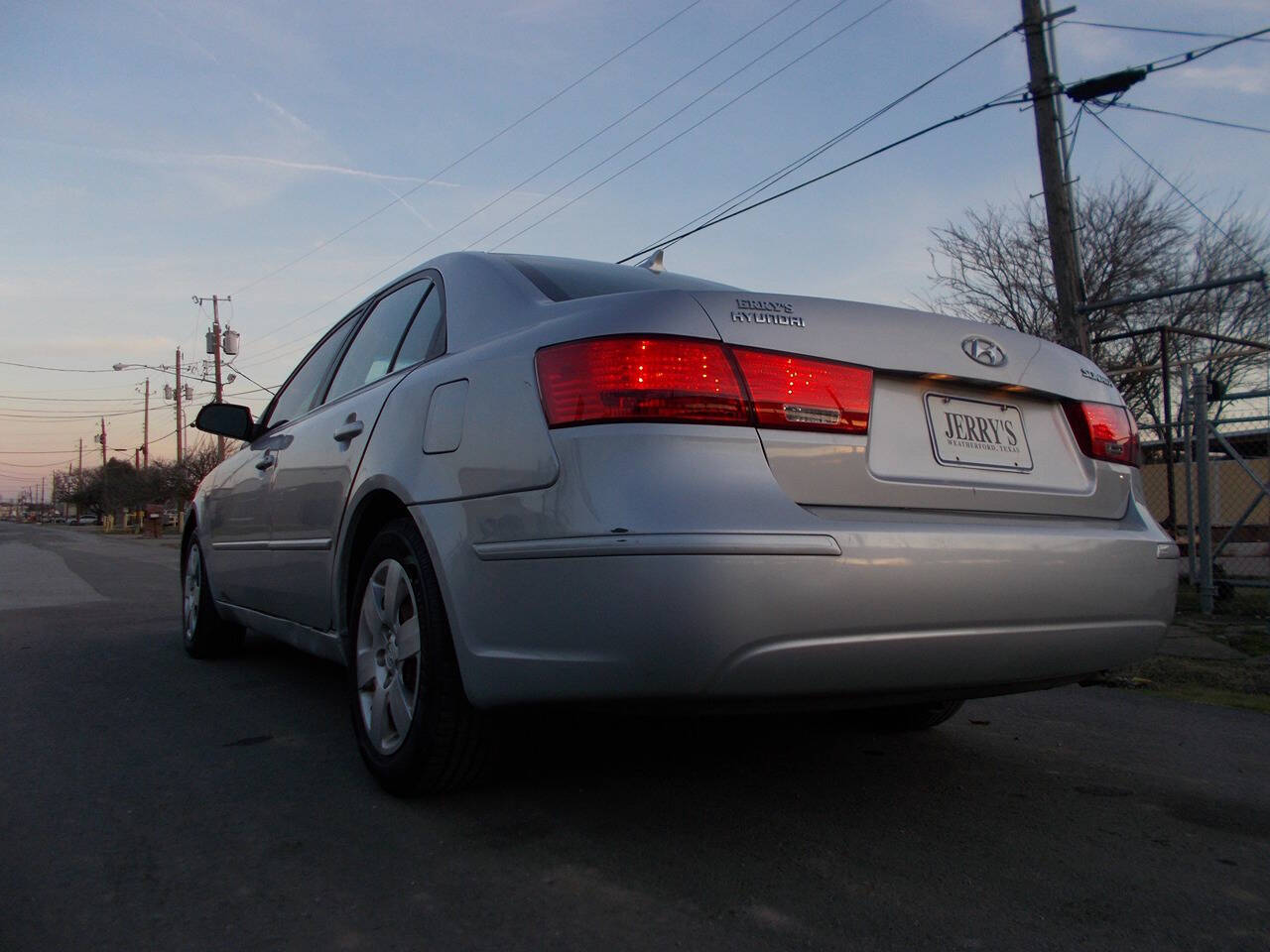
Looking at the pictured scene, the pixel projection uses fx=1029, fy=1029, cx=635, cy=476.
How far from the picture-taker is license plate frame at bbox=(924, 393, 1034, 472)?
2.50m

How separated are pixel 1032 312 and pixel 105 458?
300ft

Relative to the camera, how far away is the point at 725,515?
2.11 meters

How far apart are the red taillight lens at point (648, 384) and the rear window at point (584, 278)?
516 mm

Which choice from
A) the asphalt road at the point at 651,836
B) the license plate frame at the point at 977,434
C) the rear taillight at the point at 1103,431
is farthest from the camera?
the rear taillight at the point at 1103,431

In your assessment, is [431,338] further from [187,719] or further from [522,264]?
[187,719]

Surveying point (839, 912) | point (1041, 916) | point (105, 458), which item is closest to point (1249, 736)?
point (1041, 916)

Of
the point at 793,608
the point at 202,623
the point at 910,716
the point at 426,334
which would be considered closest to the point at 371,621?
the point at 426,334

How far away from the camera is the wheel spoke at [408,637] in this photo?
282 centimetres

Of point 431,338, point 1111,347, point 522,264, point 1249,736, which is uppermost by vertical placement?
point 1111,347

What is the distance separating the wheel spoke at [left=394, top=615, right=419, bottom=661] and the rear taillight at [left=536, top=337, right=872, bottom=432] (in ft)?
2.80

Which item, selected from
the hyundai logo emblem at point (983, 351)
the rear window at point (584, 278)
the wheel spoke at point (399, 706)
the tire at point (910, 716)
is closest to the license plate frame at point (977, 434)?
the hyundai logo emblem at point (983, 351)

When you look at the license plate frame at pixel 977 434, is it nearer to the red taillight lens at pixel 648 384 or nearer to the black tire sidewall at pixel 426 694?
the red taillight lens at pixel 648 384

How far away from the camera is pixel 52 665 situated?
520 cm

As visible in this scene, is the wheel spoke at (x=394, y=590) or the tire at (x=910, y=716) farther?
the tire at (x=910, y=716)
